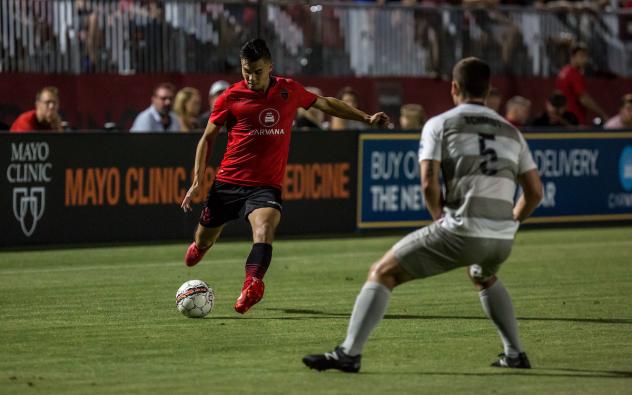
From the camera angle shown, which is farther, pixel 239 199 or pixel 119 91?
pixel 119 91

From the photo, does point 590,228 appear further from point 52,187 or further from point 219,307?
point 219,307

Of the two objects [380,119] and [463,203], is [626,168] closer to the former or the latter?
[380,119]

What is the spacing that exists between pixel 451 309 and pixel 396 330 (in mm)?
1452

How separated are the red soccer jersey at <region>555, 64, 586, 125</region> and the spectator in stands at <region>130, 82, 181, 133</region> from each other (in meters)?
7.18

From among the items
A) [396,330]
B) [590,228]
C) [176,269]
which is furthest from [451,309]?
[590,228]

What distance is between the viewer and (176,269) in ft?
48.1

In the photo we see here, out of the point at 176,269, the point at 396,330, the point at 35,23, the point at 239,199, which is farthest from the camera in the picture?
the point at 35,23

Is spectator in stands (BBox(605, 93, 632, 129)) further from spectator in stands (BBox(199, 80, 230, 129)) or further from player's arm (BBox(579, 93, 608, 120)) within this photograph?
spectator in stands (BBox(199, 80, 230, 129))

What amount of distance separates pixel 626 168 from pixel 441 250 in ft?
42.1

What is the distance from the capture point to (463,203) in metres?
8.18

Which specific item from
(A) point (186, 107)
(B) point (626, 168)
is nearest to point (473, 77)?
(A) point (186, 107)

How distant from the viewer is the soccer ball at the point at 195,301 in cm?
1099

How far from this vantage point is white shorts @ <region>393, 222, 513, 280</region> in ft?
26.8

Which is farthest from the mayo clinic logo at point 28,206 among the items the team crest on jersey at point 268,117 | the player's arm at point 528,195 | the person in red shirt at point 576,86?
the person in red shirt at point 576,86
